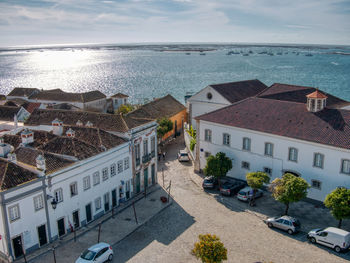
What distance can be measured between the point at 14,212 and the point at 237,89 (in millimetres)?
44263

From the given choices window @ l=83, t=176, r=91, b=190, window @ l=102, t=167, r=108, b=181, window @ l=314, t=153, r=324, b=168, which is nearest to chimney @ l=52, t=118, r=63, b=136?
window @ l=102, t=167, r=108, b=181

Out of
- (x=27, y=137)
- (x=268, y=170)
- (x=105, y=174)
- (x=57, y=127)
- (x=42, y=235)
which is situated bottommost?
(x=42, y=235)

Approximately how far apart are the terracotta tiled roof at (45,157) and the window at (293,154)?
71.7 ft

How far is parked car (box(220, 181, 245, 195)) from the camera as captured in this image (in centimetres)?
3841

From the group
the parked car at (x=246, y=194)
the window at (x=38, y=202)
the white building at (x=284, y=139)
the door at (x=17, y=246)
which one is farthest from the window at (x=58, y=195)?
the white building at (x=284, y=139)

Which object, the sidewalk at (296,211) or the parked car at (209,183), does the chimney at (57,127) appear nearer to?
the parked car at (209,183)

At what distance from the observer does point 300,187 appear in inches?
1251

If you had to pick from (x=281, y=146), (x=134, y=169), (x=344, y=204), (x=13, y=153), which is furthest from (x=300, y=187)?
(x=13, y=153)

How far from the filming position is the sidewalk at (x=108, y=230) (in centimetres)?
2744

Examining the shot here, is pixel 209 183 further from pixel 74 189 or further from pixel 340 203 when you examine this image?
pixel 74 189

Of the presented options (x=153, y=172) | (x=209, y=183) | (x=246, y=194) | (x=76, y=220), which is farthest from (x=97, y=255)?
(x=209, y=183)

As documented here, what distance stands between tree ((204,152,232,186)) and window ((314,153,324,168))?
9421 mm

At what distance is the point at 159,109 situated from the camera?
66.0 meters

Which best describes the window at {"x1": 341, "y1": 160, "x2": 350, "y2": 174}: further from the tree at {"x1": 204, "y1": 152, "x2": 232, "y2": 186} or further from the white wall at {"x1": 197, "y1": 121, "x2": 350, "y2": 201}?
the tree at {"x1": 204, "y1": 152, "x2": 232, "y2": 186}
